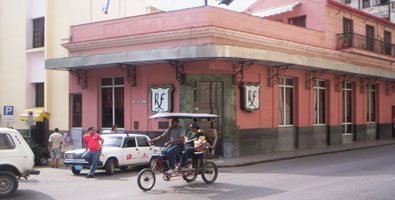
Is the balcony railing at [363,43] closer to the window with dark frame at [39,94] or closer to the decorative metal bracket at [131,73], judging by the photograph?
the decorative metal bracket at [131,73]

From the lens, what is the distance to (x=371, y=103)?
30422 millimetres

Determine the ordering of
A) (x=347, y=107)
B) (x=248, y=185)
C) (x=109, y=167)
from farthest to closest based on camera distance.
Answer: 1. (x=347, y=107)
2. (x=109, y=167)
3. (x=248, y=185)

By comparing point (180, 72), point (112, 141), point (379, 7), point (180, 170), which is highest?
point (379, 7)

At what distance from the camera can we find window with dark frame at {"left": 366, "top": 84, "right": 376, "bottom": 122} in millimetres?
30013

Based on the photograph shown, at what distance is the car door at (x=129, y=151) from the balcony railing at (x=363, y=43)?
48.5 feet

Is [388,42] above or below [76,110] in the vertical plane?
above

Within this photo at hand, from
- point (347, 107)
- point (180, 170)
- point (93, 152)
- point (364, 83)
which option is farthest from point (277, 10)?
point (180, 170)

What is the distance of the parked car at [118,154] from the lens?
14.9 meters

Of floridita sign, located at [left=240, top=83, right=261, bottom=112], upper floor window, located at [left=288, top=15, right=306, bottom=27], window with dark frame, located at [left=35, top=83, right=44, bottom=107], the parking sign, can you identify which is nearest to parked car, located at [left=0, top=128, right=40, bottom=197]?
the parking sign

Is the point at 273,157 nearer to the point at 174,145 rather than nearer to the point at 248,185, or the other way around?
the point at 248,185

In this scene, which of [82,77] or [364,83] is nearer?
[82,77]

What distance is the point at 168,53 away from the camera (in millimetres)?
17516

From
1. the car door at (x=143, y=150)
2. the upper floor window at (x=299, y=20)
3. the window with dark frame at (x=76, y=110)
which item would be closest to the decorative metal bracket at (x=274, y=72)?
the upper floor window at (x=299, y=20)

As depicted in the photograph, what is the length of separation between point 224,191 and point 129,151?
575 cm
